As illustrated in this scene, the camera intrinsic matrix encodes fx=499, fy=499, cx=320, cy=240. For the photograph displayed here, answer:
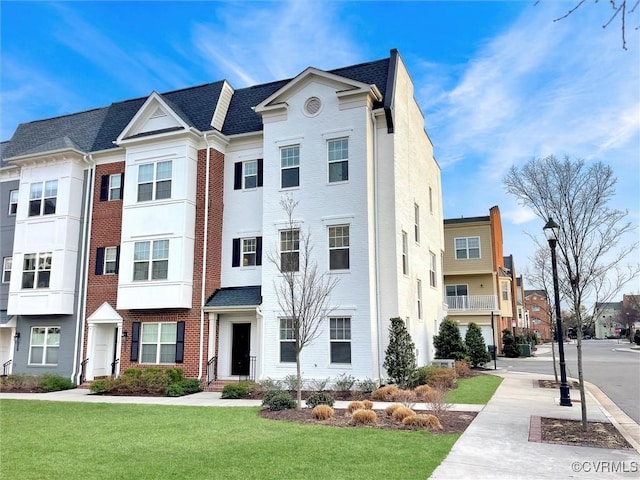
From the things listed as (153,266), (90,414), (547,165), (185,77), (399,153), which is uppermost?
(185,77)

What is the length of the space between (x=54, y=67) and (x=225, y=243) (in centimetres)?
878

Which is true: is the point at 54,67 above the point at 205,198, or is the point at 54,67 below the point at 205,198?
above

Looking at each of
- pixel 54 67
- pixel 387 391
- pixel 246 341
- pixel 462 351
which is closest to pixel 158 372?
pixel 246 341

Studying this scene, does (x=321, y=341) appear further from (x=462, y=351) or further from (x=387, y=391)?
(x=462, y=351)

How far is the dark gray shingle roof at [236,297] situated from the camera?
62.5ft

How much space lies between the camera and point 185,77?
2545 centimetres

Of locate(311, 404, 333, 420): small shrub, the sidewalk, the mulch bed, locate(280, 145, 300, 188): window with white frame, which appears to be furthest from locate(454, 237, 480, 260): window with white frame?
locate(311, 404, 333, 420): small shrub

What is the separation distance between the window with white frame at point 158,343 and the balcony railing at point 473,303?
21476mm

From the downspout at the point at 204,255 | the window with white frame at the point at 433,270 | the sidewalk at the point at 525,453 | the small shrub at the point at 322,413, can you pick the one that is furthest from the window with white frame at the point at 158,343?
the window with white frame at the point at 433,270

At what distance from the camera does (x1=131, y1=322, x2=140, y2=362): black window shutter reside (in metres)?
20.1

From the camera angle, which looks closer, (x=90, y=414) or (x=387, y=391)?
(x=90, y=414)

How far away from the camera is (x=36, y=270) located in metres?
22.3

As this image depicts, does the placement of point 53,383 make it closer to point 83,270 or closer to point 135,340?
point 135,340

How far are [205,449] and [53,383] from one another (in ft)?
44.6
